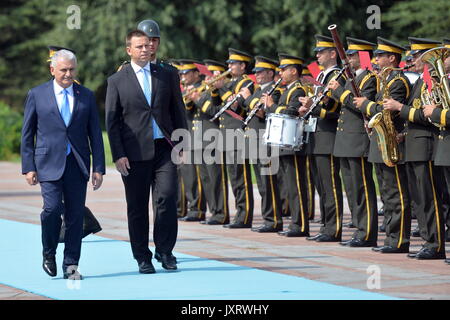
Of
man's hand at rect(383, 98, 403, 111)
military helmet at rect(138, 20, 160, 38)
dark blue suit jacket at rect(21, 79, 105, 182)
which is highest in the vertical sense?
military helmet at rect(138, 20, 160, 38)

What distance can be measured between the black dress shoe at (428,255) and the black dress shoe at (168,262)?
2356 millimetres

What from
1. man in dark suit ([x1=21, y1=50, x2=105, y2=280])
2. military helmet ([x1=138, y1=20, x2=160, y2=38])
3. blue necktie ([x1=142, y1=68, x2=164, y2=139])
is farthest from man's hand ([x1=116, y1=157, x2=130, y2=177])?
military helmet ([x1=138, y1=20, x2=160, y2=38])

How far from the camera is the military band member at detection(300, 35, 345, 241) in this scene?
11.5 meters

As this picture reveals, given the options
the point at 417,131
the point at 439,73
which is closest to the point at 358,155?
the point at 417,131

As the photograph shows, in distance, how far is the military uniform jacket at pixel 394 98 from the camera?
10.2 m

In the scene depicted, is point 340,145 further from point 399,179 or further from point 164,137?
point 164,137

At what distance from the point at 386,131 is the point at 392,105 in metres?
0.41

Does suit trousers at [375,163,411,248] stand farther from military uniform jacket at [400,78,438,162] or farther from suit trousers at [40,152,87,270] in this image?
suit trousers at [40,152,87,270]

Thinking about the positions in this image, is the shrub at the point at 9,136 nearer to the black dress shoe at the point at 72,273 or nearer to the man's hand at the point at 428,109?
the black dress shoe at the point at 72,273

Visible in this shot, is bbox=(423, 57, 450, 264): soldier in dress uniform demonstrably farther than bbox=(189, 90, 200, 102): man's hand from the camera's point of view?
No

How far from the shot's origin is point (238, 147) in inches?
526

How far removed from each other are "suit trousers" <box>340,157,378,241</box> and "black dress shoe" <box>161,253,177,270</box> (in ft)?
8.55

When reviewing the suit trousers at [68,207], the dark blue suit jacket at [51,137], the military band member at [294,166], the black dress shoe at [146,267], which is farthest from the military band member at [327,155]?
the suit trousers at [68,207]

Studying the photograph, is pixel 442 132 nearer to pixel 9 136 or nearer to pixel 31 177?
pixel 31 177
